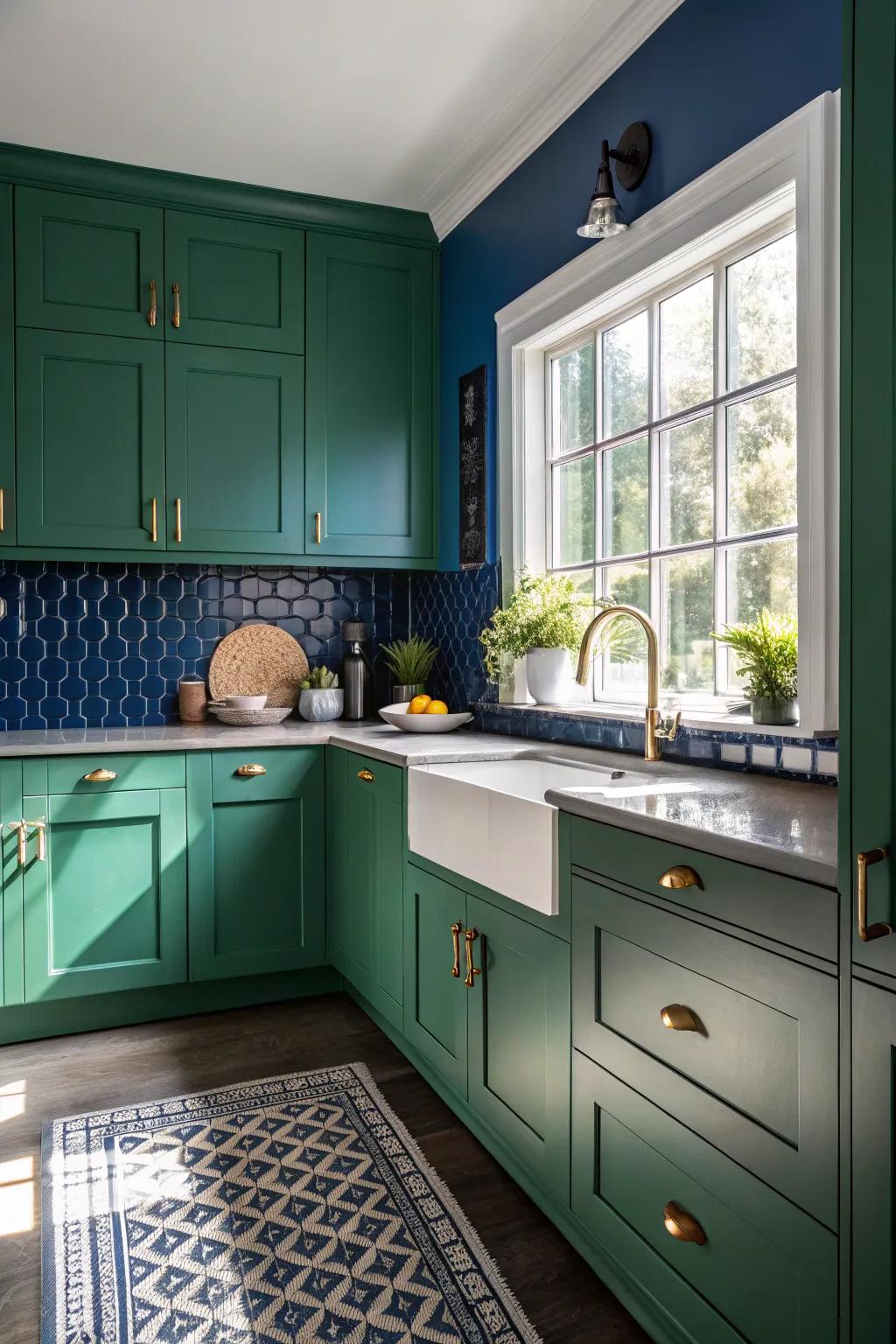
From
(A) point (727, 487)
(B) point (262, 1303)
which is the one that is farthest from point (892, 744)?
(B) point (262, 1303)

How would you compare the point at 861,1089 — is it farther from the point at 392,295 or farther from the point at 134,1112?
the point at 392,295

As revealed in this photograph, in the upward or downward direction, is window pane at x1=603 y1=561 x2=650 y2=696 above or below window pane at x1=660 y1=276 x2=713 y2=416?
below

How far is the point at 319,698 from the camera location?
3627 mm

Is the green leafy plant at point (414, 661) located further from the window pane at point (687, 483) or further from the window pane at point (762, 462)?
the window pane at point (762, 462)

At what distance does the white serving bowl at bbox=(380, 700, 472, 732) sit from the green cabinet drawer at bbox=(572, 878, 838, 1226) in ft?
4.64

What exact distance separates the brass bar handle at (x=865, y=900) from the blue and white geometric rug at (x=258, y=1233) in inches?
40.8

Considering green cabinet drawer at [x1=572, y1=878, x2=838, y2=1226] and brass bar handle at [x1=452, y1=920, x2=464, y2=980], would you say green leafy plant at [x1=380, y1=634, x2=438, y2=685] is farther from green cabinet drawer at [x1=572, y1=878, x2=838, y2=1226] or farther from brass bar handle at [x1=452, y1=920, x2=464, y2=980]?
green cabinet drawer at [x1=572, y1=878, x2=838, y2=1226]

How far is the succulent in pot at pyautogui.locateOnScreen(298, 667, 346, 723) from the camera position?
3.62m

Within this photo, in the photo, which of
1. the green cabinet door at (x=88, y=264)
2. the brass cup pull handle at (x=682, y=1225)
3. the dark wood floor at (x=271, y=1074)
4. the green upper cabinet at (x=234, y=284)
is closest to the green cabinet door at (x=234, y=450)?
the green upper cabinet at (x=234, y=284)

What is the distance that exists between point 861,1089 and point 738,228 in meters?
1.78

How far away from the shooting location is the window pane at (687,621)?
2.37m

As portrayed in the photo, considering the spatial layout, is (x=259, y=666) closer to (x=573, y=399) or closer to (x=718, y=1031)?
(x=573, y=399)

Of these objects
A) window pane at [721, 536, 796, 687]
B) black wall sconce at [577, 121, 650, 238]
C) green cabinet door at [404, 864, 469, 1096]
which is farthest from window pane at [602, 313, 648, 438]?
green cabinet door at [404, 864, 469, 1096]

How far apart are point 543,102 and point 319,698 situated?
81.8 inches
